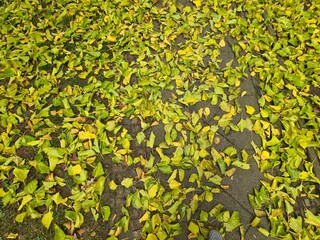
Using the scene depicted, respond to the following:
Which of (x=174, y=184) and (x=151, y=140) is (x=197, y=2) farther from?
(x=174, y=184)

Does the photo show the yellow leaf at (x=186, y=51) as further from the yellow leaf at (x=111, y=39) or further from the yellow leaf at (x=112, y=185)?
the yellow leaf at (x=112, y=185)

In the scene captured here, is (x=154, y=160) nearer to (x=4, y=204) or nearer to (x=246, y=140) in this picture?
(x=246, y=140)

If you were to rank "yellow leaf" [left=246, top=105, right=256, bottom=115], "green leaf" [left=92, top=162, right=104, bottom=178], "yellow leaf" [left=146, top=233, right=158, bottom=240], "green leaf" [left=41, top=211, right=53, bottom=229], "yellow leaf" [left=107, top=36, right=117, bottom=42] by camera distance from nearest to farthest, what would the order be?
"yellow leaf" [left=146, top=233, right=158, bottom=240] < "green leaf" [left=41, top=211, right=53, bottom=229] < "green leaf" [left=92, top=162, right=104, bottom=178] < "yellow leaf" [left=246, top=105, right=256, bottom=115] < "yellow leaf" [left=107, top=36, right=117, bottom=42]

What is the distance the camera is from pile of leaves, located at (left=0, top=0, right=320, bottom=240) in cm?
298

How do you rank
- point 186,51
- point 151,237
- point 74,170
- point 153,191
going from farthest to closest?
point 186,51 → point 74,170 → point 153,191 → point 151,237

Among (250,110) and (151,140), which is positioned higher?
(250,110)

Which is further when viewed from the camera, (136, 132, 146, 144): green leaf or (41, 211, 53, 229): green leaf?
(136, 132, 146, 144): green leaf

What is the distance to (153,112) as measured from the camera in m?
3.57

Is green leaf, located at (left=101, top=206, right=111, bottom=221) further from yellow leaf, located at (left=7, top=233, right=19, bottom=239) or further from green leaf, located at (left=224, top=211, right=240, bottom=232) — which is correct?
green leaf, located at (left=224, top=211, right=240, bottom=232)

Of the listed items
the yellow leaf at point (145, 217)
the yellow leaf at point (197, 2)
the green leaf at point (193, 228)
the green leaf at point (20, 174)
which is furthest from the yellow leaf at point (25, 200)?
the yellow leaf at point (197, 2)

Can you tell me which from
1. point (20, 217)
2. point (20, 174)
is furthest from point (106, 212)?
point (20, 174)

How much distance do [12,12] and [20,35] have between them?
0.55 meters

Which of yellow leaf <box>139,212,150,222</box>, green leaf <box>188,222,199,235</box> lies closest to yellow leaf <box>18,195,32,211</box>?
yellow leaf <box>139,212,150,222</box>

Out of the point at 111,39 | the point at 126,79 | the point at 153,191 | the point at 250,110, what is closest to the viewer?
the point at 153,191
